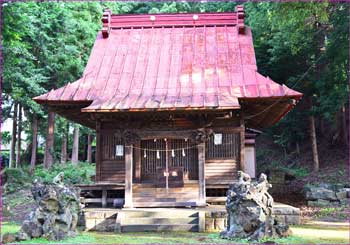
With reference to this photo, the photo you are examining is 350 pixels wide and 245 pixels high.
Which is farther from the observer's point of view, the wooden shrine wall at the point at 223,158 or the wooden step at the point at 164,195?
the wooden shrine wall at the point at 223,158

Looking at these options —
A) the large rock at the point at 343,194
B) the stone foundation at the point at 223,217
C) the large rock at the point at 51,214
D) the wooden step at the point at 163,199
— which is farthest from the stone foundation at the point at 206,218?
the large rock at the point at 343,194

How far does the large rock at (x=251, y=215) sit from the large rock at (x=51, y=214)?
3.79m

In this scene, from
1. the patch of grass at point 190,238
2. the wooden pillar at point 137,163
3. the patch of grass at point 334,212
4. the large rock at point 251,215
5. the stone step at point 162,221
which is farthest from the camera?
the wooden pillar at point 137,163

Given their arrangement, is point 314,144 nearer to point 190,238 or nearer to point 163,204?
point 163,204

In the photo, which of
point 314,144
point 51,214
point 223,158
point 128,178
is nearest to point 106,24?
point 128,178

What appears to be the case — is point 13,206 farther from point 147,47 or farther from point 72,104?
point 147,47

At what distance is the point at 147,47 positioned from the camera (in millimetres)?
15336

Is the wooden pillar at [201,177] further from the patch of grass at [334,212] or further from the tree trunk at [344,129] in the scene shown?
the tree trunk at [344,129]

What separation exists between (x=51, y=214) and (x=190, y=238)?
3414mm

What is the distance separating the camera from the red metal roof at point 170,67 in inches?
476

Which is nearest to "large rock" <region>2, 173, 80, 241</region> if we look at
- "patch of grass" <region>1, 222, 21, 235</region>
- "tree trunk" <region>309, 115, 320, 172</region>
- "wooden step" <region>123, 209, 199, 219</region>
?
"patch of grass" <region>1, 222, 21, 235</region>

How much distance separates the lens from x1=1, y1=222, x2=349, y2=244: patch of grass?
8.56 metres

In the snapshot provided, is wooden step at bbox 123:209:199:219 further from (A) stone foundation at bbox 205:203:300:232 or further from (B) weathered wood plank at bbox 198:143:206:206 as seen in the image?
(B) weathered wood plank at bbox 198:143:206:206

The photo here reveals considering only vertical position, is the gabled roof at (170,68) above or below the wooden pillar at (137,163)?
above
